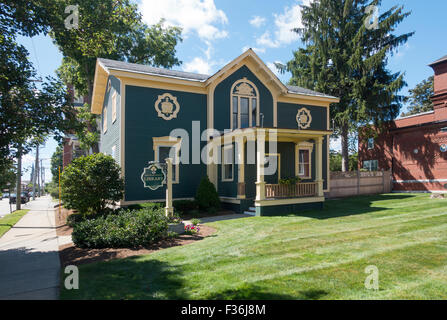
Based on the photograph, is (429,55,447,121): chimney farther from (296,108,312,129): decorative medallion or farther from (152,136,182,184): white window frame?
(152,136,182,184): white window frame

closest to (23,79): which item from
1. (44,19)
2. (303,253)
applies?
(44,19)

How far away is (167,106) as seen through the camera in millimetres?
14141

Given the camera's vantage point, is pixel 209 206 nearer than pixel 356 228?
No

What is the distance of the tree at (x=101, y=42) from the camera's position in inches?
377

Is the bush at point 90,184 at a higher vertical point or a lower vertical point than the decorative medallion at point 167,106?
lower

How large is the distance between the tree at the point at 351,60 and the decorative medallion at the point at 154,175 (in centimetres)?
1822

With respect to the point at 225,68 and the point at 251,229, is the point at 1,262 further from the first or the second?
the point at 225,68

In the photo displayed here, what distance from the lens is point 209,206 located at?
1341cm

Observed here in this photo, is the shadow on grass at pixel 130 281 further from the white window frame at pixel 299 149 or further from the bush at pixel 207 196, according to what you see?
the white window frame at pixel 299 149

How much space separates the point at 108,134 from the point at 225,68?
811cm

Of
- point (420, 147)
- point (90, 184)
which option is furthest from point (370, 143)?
point (90, 184)

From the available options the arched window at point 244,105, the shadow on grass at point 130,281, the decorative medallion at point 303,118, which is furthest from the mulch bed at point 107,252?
the decorative medallion at point 303,118

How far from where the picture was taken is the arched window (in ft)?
51.2

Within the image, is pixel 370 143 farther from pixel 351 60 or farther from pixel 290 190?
pixel 290 190
